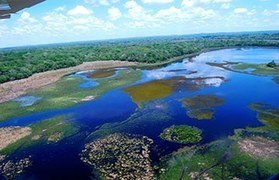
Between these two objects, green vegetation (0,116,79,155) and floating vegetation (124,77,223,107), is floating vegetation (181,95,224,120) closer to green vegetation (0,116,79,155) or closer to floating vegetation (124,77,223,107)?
floating vegetation (124,77,223,107)

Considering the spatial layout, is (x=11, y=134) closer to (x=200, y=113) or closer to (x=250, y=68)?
(x=200, y=113)

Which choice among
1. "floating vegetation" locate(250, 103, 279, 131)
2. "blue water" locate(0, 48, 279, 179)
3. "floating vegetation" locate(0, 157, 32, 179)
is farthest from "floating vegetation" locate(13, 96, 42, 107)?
"floating vegetation" locate(250, 103, 279, 131)

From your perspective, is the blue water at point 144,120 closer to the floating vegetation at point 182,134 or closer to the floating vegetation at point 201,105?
the floating vegetation at point 182,134

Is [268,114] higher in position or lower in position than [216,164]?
lower

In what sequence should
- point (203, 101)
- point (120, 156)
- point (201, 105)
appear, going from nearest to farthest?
point (120, 156), point (201, 105), point (203, 101)

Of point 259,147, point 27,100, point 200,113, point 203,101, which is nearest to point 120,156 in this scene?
point 259,147

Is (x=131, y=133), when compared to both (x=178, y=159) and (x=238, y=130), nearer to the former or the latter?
(x=178, y=159)

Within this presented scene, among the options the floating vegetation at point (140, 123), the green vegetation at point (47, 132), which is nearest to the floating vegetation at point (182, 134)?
the floating vegetation at point (140, 123)
